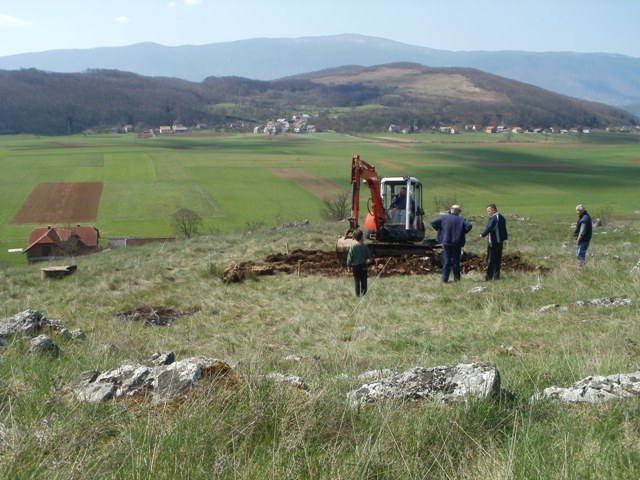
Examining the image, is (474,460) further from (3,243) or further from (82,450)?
(3,243)

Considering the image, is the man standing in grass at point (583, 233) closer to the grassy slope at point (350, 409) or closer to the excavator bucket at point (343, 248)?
the grassy slope at point (350, 409)

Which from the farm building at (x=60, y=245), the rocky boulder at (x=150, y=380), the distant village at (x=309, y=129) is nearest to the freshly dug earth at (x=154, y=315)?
the rocky boulder at (x=150, y=380)

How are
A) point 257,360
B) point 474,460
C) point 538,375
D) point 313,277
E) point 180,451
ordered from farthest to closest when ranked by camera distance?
point 313,277 → point 538,375 → point 257,360 → point 474,460 → point 180,451

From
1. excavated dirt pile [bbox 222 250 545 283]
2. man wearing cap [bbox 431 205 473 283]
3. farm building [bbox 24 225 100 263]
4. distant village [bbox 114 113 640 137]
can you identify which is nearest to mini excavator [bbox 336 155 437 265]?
excavated dirt pile [bbox 222 250 545 283]

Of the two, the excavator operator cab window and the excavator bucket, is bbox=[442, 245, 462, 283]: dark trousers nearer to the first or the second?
the excavator bucket

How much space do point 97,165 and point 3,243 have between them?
4043cm

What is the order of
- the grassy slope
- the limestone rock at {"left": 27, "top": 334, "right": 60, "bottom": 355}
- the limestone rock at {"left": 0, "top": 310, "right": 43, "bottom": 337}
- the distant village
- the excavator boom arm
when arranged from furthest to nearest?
the distant village
the excavator boom arm
the limestone rock at {"left": 0, "top": 310, "right": 43, "bottom": 337}
the limestone rock at {"left": 27, "top": 334, "right": 60, "bottom": 355}
the grassy slope

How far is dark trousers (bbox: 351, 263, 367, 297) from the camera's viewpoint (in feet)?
44.4

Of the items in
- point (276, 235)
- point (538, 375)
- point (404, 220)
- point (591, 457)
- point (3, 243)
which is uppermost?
point (591, 457)

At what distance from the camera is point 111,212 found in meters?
59.5

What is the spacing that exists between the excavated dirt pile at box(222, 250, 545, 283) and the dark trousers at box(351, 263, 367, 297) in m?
2.75

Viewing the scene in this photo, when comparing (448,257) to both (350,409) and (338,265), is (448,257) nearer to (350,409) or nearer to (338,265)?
(338,265)

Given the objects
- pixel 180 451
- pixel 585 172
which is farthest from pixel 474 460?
pixel 585 172

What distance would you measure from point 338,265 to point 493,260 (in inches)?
230
